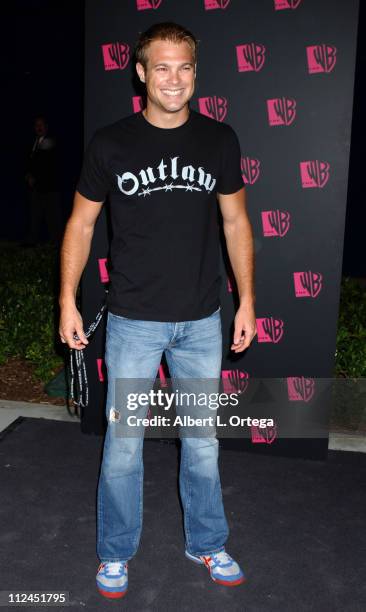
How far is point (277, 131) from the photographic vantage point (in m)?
A: 3.67

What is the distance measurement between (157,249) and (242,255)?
418 millimetres

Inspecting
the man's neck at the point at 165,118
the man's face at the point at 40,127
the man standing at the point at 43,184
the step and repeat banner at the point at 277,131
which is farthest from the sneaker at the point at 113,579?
the man's face at the point at 40,127

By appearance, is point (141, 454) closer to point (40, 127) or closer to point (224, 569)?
point (224, 569)

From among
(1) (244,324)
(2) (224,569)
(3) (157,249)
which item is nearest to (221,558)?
(2) (224,569)

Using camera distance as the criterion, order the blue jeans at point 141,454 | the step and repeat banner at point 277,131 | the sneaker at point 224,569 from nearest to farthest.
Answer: the blue jeans at point 141,454
the sneaker at point 224,569
the step and repeat banner at point 277,131

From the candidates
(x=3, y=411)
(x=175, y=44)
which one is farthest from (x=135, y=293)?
(x=3, y=411)

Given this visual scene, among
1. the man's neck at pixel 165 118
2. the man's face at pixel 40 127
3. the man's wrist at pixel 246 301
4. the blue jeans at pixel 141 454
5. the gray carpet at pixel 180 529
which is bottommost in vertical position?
the gray carpet at pixel 180 529

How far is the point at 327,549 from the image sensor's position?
10.4 ft

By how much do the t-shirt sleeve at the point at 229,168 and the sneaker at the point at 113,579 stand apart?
164 centimetres

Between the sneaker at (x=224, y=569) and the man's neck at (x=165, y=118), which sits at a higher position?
the man's neck at (x=165, y=118)

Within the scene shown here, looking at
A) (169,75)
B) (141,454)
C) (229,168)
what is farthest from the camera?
(141,454)

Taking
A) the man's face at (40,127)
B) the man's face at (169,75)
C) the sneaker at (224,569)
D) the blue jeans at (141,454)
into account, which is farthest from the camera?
the man's face at (40,127)

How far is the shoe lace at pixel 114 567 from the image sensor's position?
9.33ft

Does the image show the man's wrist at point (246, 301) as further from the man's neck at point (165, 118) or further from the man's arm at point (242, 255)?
the man's neck at point (165, 118)
